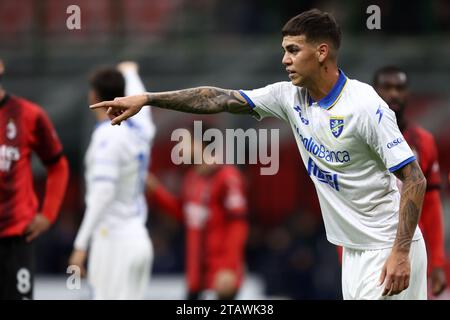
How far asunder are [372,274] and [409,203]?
571mm

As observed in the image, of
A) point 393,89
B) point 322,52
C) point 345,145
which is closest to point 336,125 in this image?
point 345,145

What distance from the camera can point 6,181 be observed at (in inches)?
305

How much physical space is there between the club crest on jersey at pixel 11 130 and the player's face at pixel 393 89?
269 centimetres

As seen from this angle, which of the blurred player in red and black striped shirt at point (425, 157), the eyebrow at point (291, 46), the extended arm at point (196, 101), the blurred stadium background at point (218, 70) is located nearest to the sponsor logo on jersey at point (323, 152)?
the extended arm at point (196, 101)

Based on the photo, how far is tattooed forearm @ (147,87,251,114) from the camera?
620 centimetres

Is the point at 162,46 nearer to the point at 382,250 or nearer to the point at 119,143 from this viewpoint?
the point at 119,143

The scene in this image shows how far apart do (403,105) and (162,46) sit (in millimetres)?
11283

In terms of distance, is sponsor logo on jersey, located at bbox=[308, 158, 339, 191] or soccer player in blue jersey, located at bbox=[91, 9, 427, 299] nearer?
soccer player in blue jersey, located at bbox=[91, 9, 427, 299]

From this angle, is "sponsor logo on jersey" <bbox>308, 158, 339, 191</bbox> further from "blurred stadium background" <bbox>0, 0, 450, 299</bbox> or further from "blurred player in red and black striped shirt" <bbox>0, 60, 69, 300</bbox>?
"blurred stadium background" <bbox>0, 0, 450, 299</bbox>

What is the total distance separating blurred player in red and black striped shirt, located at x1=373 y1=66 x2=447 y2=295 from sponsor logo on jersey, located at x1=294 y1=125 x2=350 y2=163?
1687 millimetres

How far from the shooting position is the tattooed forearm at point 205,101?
6199 mm

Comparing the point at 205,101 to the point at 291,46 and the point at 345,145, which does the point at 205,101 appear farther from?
the point at 345,145

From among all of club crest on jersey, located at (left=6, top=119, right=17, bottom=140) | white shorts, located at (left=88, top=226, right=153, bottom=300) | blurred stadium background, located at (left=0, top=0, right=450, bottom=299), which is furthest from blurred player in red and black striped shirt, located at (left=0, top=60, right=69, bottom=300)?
blurred stadium background, located at (left=0, top=0, right=450, bottom=299)

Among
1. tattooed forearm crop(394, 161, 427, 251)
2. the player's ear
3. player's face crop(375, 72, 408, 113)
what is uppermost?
the player's ear
